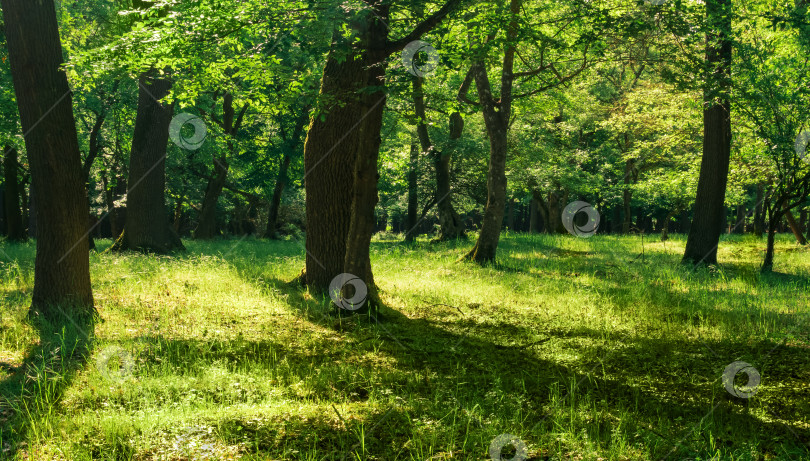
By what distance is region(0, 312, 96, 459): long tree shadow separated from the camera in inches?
137

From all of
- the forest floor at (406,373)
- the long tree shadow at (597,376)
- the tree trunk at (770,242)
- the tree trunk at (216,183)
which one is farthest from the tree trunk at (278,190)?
the tree trunk at (770,242)

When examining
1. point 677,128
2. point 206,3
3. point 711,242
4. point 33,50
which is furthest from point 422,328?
point 677,128

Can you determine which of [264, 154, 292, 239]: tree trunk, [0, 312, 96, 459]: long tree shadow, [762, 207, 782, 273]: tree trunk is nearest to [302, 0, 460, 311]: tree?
[0, 312, 96, 459]: long tree shadow

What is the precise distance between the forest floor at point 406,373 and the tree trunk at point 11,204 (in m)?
9.47

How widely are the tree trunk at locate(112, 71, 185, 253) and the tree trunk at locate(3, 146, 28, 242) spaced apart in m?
5.35

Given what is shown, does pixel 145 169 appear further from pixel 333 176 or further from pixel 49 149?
pixel 333 176

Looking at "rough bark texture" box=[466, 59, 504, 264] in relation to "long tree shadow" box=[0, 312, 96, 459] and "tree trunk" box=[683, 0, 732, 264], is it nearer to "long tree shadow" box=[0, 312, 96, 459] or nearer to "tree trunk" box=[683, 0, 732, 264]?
"tree trunk" box=[683, 0, 732, 264]

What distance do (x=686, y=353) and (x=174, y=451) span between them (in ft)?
17.5

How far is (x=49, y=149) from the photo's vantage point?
20.0ft

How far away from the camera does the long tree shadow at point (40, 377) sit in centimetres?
349

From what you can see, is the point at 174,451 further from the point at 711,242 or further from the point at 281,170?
the point at 281,170

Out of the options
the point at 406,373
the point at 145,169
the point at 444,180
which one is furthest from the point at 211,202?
the point at 406,373

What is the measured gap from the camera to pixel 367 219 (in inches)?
270

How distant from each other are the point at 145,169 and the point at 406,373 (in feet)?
40.6
